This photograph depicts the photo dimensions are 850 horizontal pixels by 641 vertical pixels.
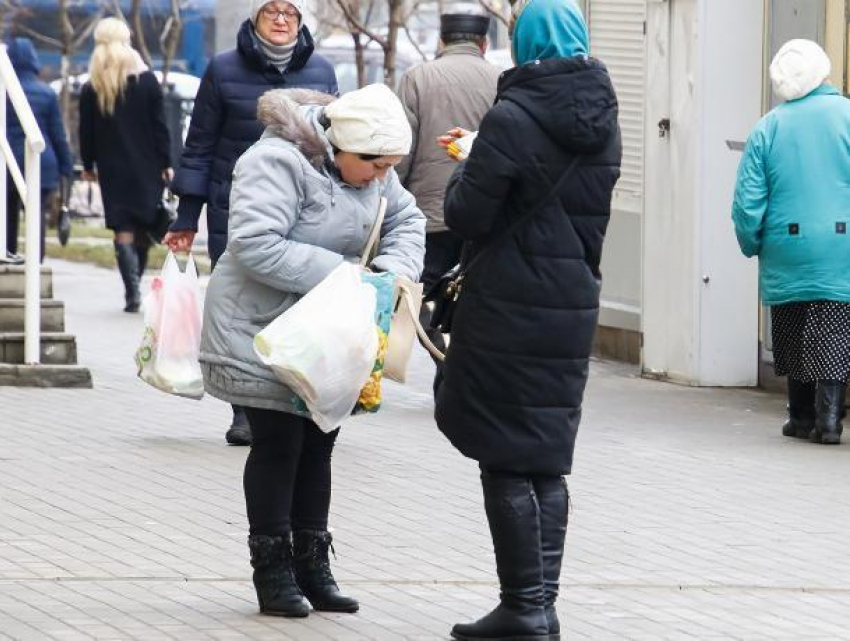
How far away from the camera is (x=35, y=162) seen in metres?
11.1

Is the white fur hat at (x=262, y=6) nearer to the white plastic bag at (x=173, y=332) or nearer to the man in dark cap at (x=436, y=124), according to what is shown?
the white plastic bag at (x=173, y=332)

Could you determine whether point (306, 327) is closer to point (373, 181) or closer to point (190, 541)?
point (373, 181)

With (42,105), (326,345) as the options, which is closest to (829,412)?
(326,345)

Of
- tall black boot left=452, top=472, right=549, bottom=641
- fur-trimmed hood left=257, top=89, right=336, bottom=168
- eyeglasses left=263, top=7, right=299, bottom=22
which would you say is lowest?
tall black boot left=452, top=472, right=549, bottom=641

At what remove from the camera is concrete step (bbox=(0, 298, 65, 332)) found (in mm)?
11516

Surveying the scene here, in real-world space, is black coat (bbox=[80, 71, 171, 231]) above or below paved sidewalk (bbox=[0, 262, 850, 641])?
above

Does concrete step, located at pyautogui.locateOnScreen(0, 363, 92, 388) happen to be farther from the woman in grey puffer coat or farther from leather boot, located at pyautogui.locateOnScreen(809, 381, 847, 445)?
the woman in grey puffer coat

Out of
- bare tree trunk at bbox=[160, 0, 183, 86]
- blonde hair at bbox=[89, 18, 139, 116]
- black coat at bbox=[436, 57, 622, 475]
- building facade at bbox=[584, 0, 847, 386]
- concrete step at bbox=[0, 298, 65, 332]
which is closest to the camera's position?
black coat at bbox=[436, 57, 622, 475]

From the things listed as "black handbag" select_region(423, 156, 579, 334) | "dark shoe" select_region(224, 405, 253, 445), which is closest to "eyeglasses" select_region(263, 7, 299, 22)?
"dark shoe" select_region(224, 405, 253, 445)

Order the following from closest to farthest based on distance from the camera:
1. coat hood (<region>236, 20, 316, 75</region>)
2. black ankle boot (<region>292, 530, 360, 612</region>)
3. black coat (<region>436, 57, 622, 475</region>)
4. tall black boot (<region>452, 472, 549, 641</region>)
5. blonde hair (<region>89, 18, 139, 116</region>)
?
black coat (<region>436, 57, 622, 475</region>) < tall black boot (<region>452, 472, 549, 641</region>) < black ankle boot (<region>292, 530, 360, 612</region>) < coat hood (<region>236, 20, 316, 75</region>) < blonde hair (<region>89, 18, 139, 116</region>)

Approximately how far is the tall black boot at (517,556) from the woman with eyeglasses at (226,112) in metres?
3.46

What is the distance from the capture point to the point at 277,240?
20.0 ft

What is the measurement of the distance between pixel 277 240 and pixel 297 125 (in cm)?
34

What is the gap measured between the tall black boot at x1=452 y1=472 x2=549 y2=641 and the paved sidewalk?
28cm
